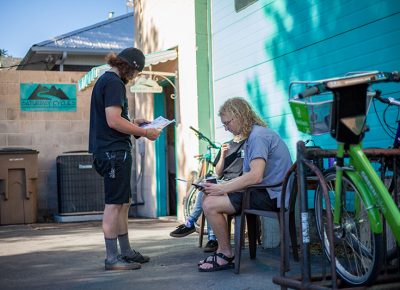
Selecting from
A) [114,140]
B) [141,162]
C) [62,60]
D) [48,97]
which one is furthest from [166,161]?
[62,60]

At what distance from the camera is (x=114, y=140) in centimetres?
531

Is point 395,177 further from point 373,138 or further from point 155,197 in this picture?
point 155,197

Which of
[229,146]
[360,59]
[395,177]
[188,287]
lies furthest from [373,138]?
[188,287]

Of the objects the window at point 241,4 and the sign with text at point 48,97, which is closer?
the window at point 241,4

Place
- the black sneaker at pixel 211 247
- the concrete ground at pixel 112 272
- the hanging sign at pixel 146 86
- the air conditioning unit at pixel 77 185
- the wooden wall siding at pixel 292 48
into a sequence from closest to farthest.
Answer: the concrete ground at pixel 112 272 < the wooden wall siding at pixel 292 48 < the black sneaker at pixel 211 247 < the hanging sign at pixel 146 86 < the air conditioning unit at pixel 77 185

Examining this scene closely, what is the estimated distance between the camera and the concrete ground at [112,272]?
15.4ft

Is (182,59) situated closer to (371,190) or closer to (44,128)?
(44,128)

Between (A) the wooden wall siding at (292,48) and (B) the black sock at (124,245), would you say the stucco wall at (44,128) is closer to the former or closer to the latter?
(A) the wooden wall siding at (292,48)

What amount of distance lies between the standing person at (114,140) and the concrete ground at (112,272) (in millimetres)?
365

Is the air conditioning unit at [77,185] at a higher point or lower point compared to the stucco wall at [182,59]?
lower

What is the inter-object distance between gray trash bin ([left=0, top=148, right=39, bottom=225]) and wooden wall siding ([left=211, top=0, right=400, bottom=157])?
4.47m

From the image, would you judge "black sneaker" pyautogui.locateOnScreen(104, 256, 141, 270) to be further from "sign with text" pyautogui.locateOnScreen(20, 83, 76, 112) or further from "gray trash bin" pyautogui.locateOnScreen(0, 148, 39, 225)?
"sign with text" pyautogui.locateOnScreen(20, 83, 76, 112)

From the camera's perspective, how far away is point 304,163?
11.3 ft

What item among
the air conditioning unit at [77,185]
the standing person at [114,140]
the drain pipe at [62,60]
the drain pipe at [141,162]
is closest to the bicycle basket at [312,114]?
the standing person at [114,140]
